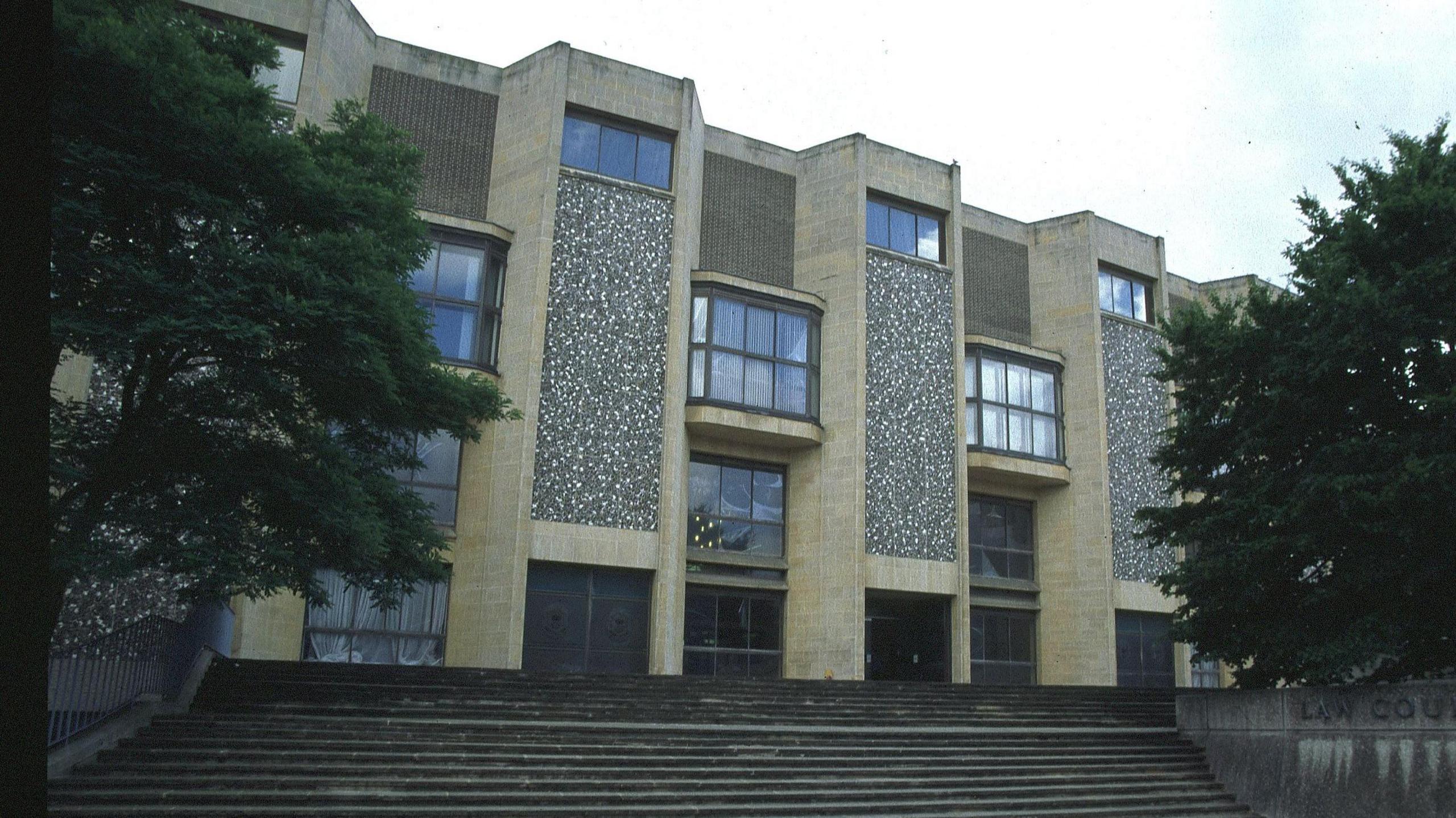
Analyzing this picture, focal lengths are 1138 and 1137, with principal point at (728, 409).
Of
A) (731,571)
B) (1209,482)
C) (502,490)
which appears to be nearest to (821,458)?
(731,571)

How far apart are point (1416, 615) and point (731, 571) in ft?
46.9

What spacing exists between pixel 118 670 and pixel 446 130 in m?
15.2

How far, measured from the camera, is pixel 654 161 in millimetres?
26281

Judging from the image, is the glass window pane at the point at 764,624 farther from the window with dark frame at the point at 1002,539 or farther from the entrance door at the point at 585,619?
the window with dark frame at the point at 1002,539

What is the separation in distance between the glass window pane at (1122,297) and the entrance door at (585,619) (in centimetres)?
1784

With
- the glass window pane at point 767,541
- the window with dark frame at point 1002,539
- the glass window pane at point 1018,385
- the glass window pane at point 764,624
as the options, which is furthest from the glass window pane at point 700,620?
the glass window pane at point 1018,385

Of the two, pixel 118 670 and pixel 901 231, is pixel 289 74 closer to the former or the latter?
pixel 118 670

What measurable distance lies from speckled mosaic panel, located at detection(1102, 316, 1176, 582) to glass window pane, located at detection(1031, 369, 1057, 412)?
1.65 m

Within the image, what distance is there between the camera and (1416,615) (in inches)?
634

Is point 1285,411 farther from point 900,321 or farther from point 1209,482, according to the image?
point 900,321

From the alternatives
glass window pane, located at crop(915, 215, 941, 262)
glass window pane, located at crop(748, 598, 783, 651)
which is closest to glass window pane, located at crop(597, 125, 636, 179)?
glass window pane, located at crop(915, 215, 941, 262)

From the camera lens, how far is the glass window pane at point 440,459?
23.5 meters

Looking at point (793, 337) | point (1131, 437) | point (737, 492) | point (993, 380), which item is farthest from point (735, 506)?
point (1131, 437)

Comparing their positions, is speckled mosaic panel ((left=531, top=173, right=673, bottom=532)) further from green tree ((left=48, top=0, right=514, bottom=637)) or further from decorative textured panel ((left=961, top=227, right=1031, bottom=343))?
decorative textured panel ((left=961, top=227, right=1031, bottom=343))
